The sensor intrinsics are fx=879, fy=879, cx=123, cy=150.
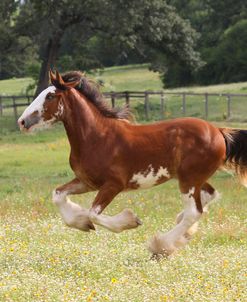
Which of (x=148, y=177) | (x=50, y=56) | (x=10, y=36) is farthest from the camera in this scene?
(x=50, y=56)

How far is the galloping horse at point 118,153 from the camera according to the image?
1060 cm

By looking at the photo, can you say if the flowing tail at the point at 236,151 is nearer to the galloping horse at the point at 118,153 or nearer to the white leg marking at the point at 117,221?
the galloping horse at the point at 118,153

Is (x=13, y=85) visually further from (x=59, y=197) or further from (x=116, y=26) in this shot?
(x=59, y=197)

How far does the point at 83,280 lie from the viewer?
30.0 ft

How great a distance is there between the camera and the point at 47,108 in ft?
35.2

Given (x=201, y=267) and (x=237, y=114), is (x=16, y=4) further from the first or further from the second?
(x=201, y=267)

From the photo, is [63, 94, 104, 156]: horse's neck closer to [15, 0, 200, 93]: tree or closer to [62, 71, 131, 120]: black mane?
[62, 71, 131, 120]: black mane

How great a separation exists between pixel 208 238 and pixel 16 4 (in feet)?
109

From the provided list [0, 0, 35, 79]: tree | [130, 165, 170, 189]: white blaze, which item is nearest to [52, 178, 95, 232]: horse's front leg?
[130, 165, 170, 189]: white blaze

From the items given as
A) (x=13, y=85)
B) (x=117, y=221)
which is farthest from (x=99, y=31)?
(x=13, y=85)

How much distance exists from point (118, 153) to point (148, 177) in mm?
496

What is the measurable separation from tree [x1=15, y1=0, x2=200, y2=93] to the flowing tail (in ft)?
99.6

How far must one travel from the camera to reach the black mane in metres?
11.1

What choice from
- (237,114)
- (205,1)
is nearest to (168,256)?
(237,114)
